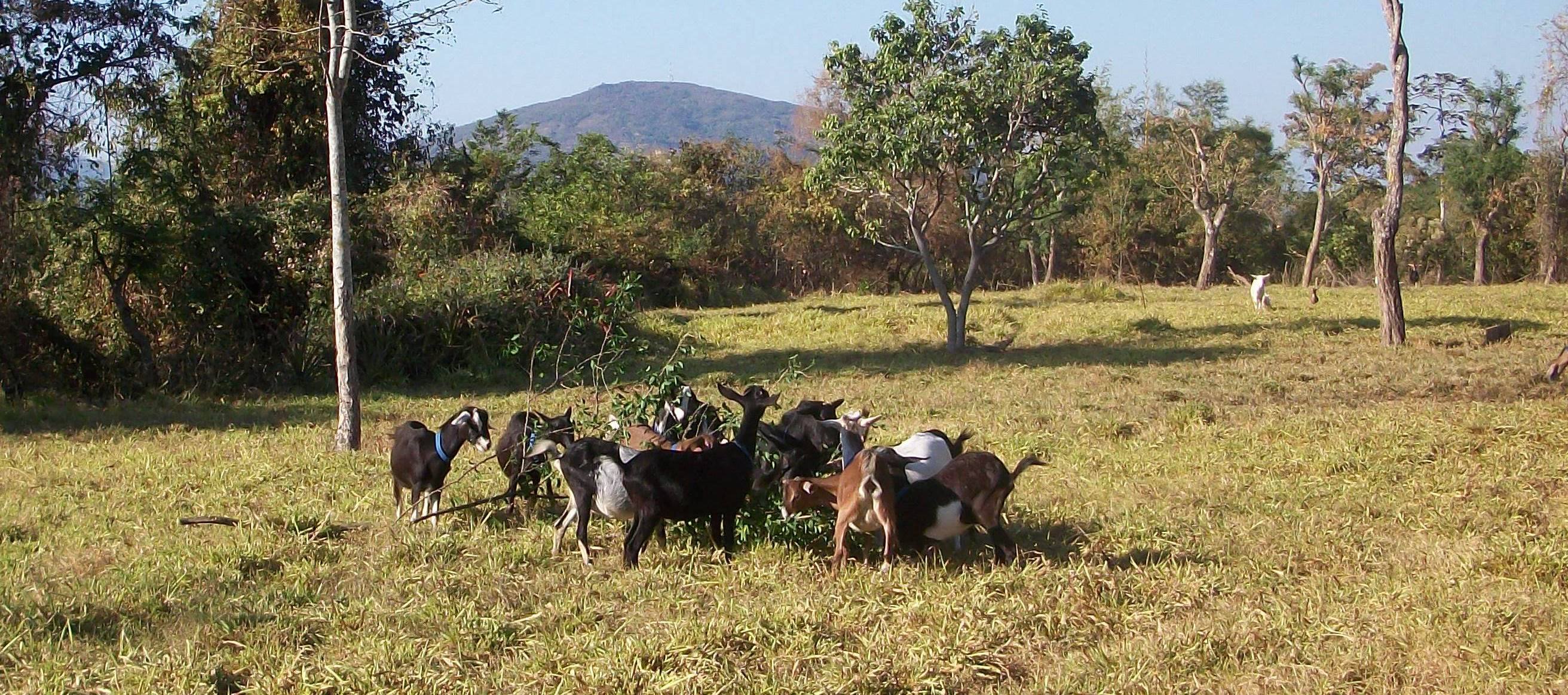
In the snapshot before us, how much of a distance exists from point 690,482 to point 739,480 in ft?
0.89

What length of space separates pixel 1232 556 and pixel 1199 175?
95.0ft

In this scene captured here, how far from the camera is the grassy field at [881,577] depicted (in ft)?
14.9

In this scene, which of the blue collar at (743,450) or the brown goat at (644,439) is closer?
the blue collar at (743,450)

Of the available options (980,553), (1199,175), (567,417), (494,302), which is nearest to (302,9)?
(494,302)

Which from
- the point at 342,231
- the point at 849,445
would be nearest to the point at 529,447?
the point at 849,445

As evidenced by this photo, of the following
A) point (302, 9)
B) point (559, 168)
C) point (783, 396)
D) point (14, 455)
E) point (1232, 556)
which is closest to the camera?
point (1232, 556)

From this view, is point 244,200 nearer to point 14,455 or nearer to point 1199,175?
point 14,455

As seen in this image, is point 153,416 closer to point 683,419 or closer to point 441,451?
point 441,451

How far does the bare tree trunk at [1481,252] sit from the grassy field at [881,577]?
24070 mm

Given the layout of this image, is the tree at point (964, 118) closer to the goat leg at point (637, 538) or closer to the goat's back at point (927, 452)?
the goat's back at point (927, 452)

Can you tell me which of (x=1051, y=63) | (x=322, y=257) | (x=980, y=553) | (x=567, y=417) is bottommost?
(x=980, y=553)

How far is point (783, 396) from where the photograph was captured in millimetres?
11922

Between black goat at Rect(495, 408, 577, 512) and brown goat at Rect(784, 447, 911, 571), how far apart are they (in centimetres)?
127

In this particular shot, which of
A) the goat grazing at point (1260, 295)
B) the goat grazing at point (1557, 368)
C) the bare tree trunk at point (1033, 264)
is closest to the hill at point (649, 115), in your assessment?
the bare tree trunk at point (1033, 264)
